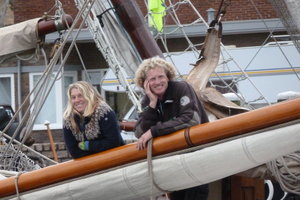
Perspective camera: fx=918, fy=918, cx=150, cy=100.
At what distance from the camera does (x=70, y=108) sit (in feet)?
21.0

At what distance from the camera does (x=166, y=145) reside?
226 inches

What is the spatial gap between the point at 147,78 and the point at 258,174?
116 cm

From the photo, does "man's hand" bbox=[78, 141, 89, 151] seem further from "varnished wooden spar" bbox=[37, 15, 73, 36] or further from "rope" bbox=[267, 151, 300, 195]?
"varnished wooden spar" bbox=[37, 15, 73, 36]

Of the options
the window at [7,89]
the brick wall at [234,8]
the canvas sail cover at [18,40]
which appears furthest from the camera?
the window at [7,89]

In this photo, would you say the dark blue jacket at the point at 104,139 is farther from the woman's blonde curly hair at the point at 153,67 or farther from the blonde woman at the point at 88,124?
the woman's blonde curly hair at the point at 153,67

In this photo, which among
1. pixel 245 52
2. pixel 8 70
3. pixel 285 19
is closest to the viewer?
pixel 285 19

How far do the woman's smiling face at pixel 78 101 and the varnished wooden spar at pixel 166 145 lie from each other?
41 cm

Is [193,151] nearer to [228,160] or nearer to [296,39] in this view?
[228,160]

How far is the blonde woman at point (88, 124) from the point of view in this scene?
6.29m

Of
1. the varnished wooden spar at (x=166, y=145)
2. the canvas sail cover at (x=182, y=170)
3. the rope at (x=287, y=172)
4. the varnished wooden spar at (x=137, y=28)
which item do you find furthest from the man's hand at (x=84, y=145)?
the varnished wooden spar at (x=137, y=28)

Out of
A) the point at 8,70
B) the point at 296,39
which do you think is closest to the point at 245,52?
the point at 8,70

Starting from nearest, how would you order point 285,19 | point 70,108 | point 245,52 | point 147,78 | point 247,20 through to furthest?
1. point 147,78
2. point 70,108
3. point 285,19
4. point 245,52
5. point 247,20

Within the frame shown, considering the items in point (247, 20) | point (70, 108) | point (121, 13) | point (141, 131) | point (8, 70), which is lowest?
point (141, 131)

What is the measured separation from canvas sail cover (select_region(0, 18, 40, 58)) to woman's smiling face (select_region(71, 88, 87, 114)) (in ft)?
8.61
